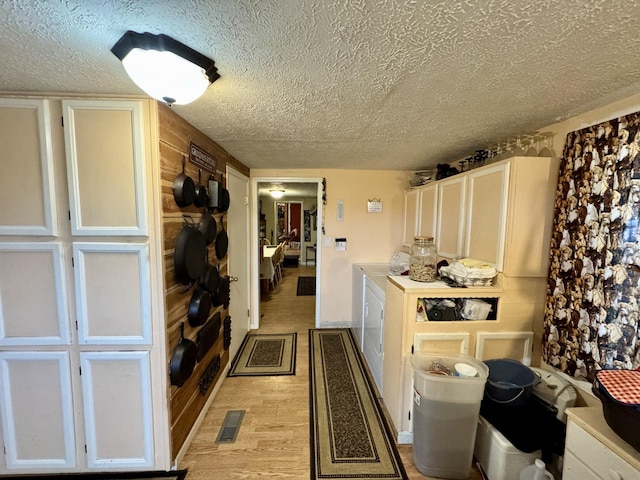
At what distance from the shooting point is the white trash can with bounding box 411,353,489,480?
140 cm

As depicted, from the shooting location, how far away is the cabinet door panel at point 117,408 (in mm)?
1418

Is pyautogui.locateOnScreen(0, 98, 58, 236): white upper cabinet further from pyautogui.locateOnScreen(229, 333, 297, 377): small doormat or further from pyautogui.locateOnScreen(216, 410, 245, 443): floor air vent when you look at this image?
pyautogui.locateOnScreen(229, 333, 297, 377): small doormat

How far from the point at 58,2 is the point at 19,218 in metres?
1.16

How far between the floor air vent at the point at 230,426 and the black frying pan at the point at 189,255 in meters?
1.09

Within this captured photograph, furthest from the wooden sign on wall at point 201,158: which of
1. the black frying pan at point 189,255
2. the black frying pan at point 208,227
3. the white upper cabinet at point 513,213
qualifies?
the white upper cabinet at point 513,213

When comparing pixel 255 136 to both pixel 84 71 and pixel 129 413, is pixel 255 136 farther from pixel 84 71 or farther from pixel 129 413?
pixel 129 413

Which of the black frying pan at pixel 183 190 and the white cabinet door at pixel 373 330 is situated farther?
the white cabinet door at pixel 373 330

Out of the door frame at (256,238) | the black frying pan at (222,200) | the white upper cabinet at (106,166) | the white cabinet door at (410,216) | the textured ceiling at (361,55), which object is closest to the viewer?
the textured ceiling at (361,55)

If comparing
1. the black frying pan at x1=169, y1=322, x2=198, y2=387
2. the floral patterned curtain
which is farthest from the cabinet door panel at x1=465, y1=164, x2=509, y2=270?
the black frying pan at x1=169, y1=322, x2=198, y2=387

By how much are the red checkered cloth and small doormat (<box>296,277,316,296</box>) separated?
165 inches

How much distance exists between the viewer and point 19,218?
4.34 feet

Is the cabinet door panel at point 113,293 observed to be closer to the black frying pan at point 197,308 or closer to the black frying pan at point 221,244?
the black frying pan at point 197,308

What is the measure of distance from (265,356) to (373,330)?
48.4 inches

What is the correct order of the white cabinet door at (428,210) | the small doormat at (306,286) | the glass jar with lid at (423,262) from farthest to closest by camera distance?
the small doormat at (306,286) → the white cabinet door at (428,210) → the glass jar with lid at (423,262)
